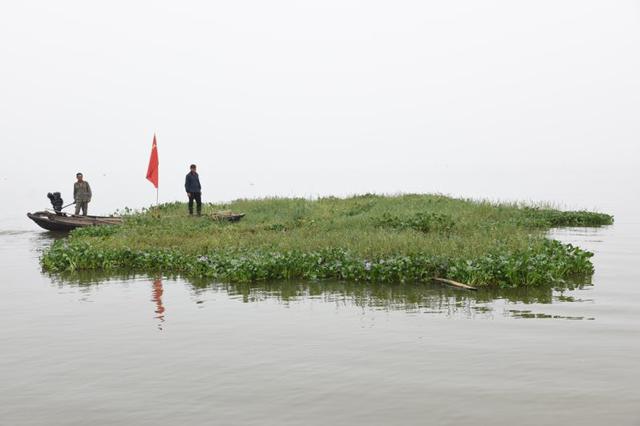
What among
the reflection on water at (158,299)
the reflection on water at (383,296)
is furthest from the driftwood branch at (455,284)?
the reflection on water at (158,299)

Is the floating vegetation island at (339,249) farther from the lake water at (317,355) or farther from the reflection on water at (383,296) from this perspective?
the lake water at (317,355)

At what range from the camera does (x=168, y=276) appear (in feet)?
60.8

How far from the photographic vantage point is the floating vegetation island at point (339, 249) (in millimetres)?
16859

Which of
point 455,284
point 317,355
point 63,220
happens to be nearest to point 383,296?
point 455,284

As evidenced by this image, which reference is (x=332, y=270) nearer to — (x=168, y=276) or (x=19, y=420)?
(x=168, y=276)

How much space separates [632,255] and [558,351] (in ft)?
44.3

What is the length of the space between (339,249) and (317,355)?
26.0 feet

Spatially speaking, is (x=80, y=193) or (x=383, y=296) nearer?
(x=383, y=296)

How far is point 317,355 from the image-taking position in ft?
35.1

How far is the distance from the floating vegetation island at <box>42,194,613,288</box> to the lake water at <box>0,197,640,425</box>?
2.68 ft

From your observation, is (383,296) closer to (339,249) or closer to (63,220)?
(339,249)

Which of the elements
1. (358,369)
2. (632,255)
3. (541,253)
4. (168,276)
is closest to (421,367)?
(358,369)

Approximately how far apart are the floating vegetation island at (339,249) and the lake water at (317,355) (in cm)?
82

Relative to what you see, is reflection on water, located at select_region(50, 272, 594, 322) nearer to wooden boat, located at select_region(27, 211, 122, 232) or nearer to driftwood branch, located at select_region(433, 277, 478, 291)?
driftwood branch, located at select_region(433, 277, 478, 291)
